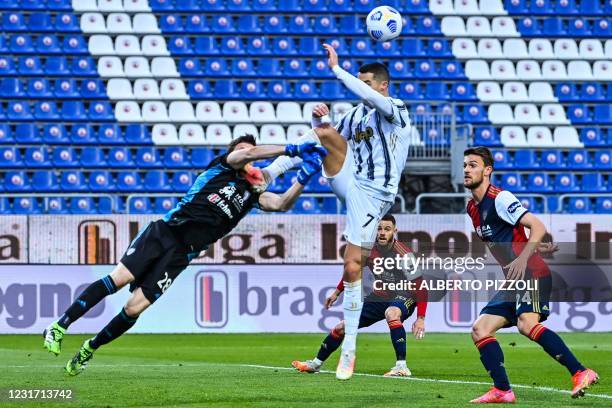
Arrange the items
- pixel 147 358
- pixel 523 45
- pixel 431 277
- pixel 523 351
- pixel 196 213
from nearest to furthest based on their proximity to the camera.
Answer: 1. pixel 196 213
2. pixel 147 358
3. pixel 523 351
4. pixel 431 277
5. pixel 523 45

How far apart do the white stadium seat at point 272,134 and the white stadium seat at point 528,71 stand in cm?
643

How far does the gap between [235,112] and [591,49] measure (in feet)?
30.3

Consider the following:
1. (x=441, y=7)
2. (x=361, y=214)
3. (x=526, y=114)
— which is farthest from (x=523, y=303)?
(x=441, y=7)

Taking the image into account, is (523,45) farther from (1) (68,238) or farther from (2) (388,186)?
(2) (388,186)

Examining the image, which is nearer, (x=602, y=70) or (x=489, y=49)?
(x=602, y=70)

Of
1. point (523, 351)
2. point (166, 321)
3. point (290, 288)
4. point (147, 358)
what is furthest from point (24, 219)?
point (523, 351)

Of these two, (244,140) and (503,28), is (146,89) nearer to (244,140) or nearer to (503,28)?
(503,28)

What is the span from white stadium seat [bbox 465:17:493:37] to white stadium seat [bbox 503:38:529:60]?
0.50 m

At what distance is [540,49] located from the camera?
29.2 meters

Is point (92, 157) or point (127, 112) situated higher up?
point (127, 112)

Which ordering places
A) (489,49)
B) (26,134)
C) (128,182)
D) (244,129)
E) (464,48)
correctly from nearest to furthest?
(128,182)
(26,134)
(244,129)
(464,48)
(489,49)

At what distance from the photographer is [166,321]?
20250 mm

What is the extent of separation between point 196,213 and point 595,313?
1228 centimetres

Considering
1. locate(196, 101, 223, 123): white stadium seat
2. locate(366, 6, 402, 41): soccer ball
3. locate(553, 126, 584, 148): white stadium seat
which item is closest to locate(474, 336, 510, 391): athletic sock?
locate(366, 6, 402, 41): soccer ball
